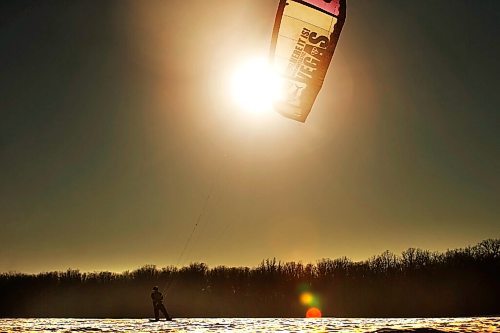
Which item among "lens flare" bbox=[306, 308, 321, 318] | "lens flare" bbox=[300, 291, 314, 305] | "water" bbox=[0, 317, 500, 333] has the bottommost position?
"water" bbox=[0, 317, 500, 333]

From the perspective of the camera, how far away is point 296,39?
1045cm

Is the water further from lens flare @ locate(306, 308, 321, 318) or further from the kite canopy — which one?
lens flare @ locate(306, 308, 321, 318)

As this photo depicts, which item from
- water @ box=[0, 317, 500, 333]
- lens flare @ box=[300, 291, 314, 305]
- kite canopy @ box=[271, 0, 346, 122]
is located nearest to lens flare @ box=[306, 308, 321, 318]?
lens flare @ box=[300, 291, 314, 305]

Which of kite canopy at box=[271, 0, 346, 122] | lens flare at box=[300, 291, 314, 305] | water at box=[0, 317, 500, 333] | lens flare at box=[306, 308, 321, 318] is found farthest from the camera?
lens flare at box=[300, 291, 314, 305]

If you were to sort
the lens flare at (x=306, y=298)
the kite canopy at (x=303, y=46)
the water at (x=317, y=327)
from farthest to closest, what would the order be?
the lens flare at (x=306, y=298)
the water at (x=317, y=327)
the kite canopy at (x=303, y=46)

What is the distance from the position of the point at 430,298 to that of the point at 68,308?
58195mm

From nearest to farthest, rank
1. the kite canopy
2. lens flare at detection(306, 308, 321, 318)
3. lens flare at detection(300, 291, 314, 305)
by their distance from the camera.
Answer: the kite canopy
lens flare at detection(306, 308, 321, 318)
lens flare at detection(300, 291, 314, 305)

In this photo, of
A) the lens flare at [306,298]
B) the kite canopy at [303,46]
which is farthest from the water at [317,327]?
the lens flare at [306,298]

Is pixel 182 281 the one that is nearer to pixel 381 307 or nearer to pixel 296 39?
pixel 381 307

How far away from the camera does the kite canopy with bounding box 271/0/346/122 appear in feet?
32.8

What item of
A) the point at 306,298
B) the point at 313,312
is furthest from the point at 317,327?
the point at 306,298

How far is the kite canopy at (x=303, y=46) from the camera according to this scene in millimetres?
9984

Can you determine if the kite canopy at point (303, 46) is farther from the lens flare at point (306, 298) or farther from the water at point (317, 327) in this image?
the lens flare at point (306, 298)

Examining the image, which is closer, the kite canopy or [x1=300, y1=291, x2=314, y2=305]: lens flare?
the kite canopy
